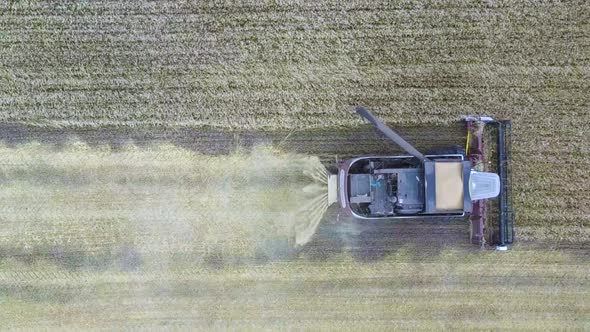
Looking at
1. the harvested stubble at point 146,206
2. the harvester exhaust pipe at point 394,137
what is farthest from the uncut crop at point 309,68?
the harvester exhaust pipe at point 394,137

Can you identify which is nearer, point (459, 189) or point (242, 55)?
point (459, 189)

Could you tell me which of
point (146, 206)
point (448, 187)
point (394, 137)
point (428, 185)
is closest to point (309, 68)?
point (394, 137)

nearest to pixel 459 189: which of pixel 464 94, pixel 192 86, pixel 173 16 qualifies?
pixel 464 94

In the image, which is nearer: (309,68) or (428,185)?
(428,185)

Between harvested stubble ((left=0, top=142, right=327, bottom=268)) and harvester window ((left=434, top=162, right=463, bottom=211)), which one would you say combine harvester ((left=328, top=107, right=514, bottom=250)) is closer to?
harvester window ((left=434, top=162, right=463, bottom=211))

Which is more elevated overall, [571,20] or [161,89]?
[571,20]

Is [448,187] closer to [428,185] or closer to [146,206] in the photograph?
[428,185]

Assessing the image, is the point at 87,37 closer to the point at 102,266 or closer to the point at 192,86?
the point at 192,86
